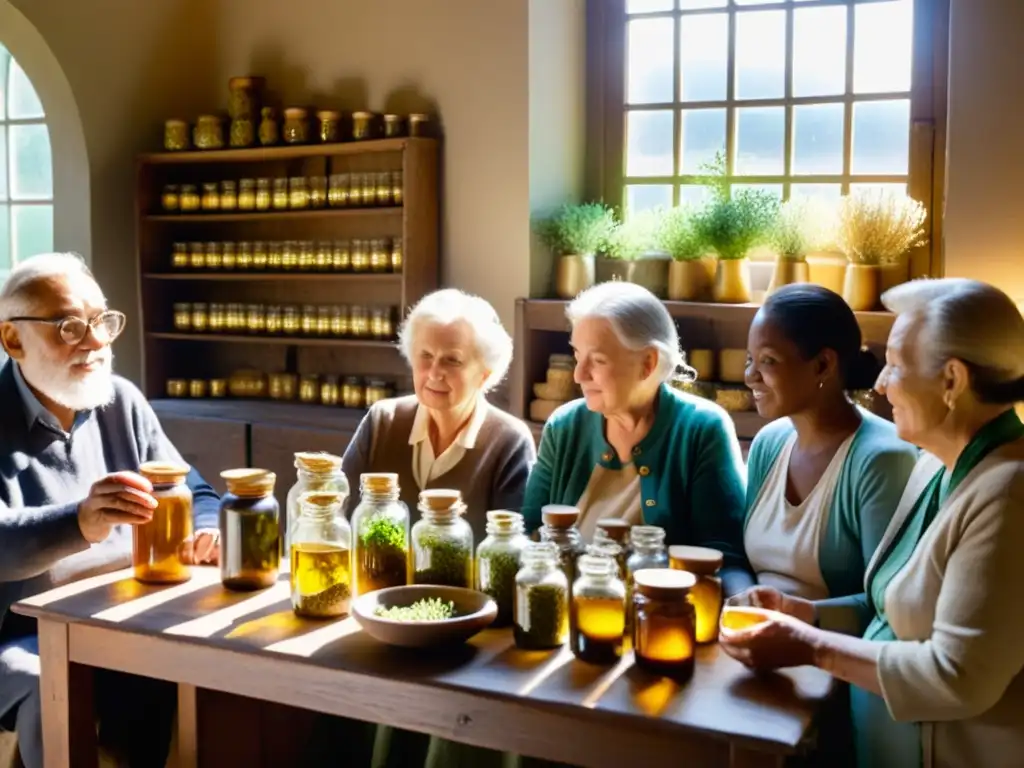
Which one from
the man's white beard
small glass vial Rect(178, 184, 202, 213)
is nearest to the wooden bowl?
the man's white beard

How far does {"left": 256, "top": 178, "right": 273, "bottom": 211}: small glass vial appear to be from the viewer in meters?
4.68

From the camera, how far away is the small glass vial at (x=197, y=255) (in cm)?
486

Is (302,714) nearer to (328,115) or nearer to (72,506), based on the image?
(72,506)

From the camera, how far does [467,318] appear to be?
8.78 feet

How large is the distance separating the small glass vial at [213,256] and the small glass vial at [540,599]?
3388mm

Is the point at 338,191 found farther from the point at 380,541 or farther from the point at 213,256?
the point at 380,541

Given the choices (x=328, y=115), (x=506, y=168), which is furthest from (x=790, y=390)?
(x=328, y=115)

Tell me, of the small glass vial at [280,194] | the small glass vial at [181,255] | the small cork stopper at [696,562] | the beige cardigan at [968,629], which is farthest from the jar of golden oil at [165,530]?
the small glass vial at [181,255]

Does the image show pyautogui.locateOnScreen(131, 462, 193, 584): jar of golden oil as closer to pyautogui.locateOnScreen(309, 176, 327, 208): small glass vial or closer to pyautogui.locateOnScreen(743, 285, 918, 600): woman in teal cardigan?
pyautogui.locateOnScreen(743, 285, 918, 600): woman in teal cardigan

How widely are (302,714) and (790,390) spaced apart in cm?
123

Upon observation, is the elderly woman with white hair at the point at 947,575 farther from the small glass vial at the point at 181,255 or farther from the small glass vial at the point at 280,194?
the small glass vial at the point at 181,255

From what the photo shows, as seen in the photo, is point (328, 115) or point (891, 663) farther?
point (328, 115)

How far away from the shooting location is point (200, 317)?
489 cm

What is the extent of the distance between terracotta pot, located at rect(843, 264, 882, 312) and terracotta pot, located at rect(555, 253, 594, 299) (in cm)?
98
